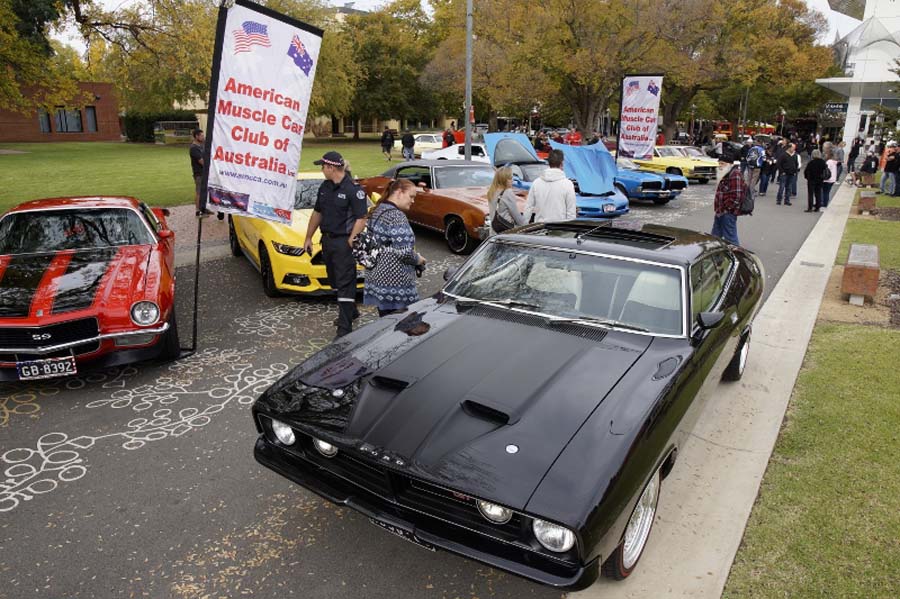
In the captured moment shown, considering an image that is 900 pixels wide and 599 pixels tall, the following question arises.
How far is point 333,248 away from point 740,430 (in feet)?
12.2

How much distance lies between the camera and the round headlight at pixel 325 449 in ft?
9.82

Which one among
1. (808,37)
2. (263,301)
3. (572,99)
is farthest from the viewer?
(808,37)

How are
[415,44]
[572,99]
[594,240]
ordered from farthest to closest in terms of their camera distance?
1. [415,44]
2. [572,99]
3. [594,240]

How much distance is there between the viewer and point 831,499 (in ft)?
11.8

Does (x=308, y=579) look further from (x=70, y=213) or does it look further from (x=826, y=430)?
(x=70, y=213)

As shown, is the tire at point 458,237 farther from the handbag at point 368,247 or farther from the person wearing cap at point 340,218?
the handbag at point 368,247

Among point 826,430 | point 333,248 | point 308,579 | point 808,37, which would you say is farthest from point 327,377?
point 808,37

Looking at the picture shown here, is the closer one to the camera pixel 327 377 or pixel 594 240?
pixel 327 377

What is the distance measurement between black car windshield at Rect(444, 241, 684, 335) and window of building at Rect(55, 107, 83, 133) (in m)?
56.5

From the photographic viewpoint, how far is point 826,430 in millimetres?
4418

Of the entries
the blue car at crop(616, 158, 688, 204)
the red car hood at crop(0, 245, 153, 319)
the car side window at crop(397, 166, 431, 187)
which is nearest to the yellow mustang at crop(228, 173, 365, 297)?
the red car hood at crop(0, 245, 153, 319)

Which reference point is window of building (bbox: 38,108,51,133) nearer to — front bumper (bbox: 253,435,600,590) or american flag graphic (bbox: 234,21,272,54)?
american flag graphic (bbox: 234,21,272,54)

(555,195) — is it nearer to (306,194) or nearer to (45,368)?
(306,194)

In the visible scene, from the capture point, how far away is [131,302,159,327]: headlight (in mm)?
5000
